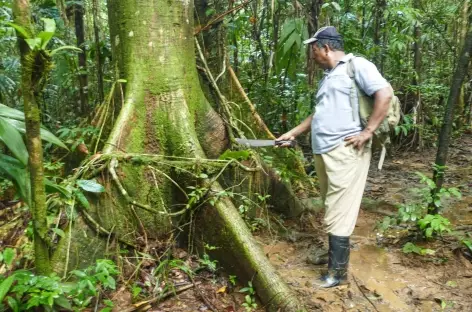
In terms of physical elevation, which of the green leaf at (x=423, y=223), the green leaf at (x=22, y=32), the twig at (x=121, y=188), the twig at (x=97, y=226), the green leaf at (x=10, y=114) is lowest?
the green leaf at (x=423, y=223)

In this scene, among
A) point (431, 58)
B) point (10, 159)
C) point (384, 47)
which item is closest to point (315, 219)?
point (10, 159)

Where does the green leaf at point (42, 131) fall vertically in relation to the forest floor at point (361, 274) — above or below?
above

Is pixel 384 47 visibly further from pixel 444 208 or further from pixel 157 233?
pixel 157 233

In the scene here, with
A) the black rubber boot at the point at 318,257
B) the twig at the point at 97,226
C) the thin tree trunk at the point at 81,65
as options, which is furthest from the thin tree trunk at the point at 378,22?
the twig at the point at 97,226

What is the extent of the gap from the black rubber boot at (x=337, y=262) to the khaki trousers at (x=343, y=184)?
0.21ft

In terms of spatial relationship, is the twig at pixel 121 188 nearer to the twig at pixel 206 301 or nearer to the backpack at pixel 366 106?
the twig at pixel 206 301

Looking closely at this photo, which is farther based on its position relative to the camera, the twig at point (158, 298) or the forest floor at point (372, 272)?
the forest floor at point (372, 272)

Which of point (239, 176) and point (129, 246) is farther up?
point (239, 176)

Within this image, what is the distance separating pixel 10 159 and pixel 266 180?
105 inches

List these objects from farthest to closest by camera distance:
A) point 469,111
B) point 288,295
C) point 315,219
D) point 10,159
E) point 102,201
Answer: point 469,111
point 315,219
point 102,201
point 288,295
point 10,159

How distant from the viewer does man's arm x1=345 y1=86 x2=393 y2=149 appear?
123 inches

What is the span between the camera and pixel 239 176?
391 centimetres

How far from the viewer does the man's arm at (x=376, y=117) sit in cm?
314

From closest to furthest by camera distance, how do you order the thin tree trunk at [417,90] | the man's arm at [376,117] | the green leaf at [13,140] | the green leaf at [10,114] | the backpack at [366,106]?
the green leaf at [13,140], the green leaf at [10,114], the man's arm at [376,117], the backpack at [366,106], the thin tree trunk at [417,90]
